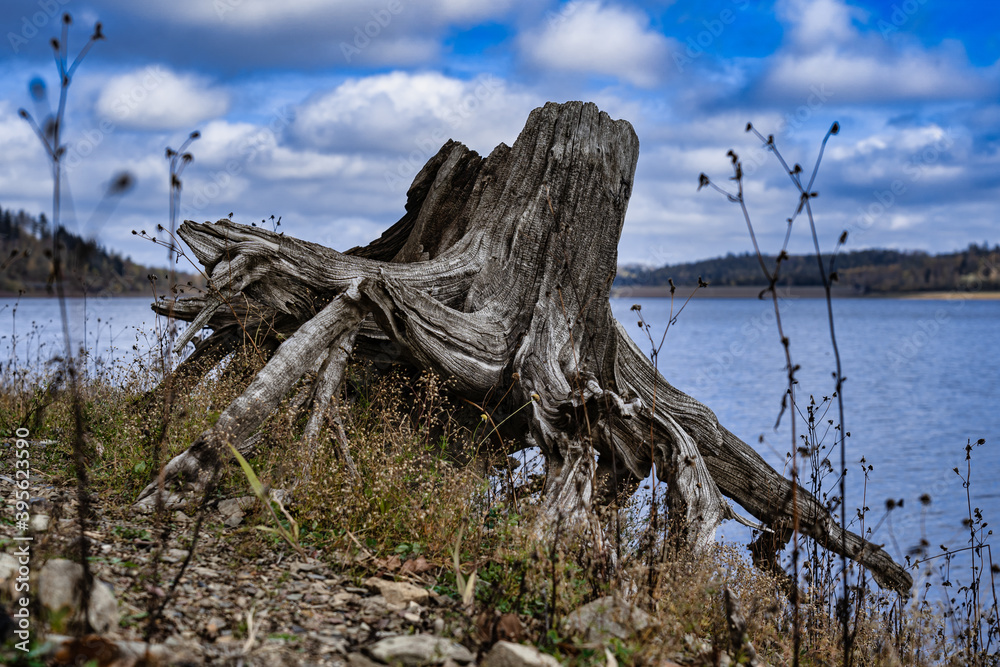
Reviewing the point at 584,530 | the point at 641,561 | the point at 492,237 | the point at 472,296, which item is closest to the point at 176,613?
the point at 584,530

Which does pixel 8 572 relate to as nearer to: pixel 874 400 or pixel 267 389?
pixel 267 389

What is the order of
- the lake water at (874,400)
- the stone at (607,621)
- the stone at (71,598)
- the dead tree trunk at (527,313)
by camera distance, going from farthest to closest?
1. the lake water at (874,400)
2. the dead tree trunk at (527,313)
3. the stone at (607,621)
4. the stone at (71,598)

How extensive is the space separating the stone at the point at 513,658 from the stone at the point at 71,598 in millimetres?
1800

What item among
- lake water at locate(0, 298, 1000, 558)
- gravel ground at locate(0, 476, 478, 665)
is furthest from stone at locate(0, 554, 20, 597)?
lake water at locate(0, 298, 1000, 558)

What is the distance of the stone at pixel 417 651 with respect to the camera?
354 centimetres

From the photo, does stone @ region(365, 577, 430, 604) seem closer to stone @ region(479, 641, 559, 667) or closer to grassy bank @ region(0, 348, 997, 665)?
grassy bank @ region(0, 348, 997, 665)

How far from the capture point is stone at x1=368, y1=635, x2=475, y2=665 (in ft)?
11.6

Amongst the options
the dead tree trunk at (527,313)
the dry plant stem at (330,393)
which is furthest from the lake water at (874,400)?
the dry plant stem at (330,393)

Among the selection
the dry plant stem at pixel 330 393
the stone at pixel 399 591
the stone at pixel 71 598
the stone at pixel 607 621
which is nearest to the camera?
the stone at pixel 71 598

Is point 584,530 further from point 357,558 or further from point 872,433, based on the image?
point 872,433

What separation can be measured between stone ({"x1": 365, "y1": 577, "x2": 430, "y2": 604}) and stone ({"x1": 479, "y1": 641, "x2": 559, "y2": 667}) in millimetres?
927

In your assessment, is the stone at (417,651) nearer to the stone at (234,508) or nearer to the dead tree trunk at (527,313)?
the stone at (234,508)

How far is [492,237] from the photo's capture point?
8.49 metres

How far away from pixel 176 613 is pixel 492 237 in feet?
18.2
